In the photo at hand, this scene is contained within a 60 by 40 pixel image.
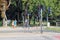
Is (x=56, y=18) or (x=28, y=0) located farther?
(x=56, y=18)

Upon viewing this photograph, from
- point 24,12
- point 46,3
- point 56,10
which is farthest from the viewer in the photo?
point 24,12

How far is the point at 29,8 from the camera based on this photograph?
197 feet

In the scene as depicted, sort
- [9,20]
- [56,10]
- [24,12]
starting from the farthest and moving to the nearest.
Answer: [9,20] < [24,12] < [56,10]

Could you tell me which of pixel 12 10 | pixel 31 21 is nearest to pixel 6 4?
pixel 12 10

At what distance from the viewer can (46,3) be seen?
183ft

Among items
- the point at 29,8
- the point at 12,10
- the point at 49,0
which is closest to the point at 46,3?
the point at 49,0

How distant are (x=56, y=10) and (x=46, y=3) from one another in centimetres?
491

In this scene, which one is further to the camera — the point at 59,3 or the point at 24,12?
the point at 24,12

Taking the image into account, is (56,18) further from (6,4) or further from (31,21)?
(6,4)

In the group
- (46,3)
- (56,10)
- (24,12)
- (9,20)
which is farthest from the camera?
(9,20)

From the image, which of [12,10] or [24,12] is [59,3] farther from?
[12,10]

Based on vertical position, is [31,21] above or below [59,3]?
below

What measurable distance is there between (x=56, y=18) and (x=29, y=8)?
9998mm

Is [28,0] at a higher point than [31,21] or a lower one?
higher
